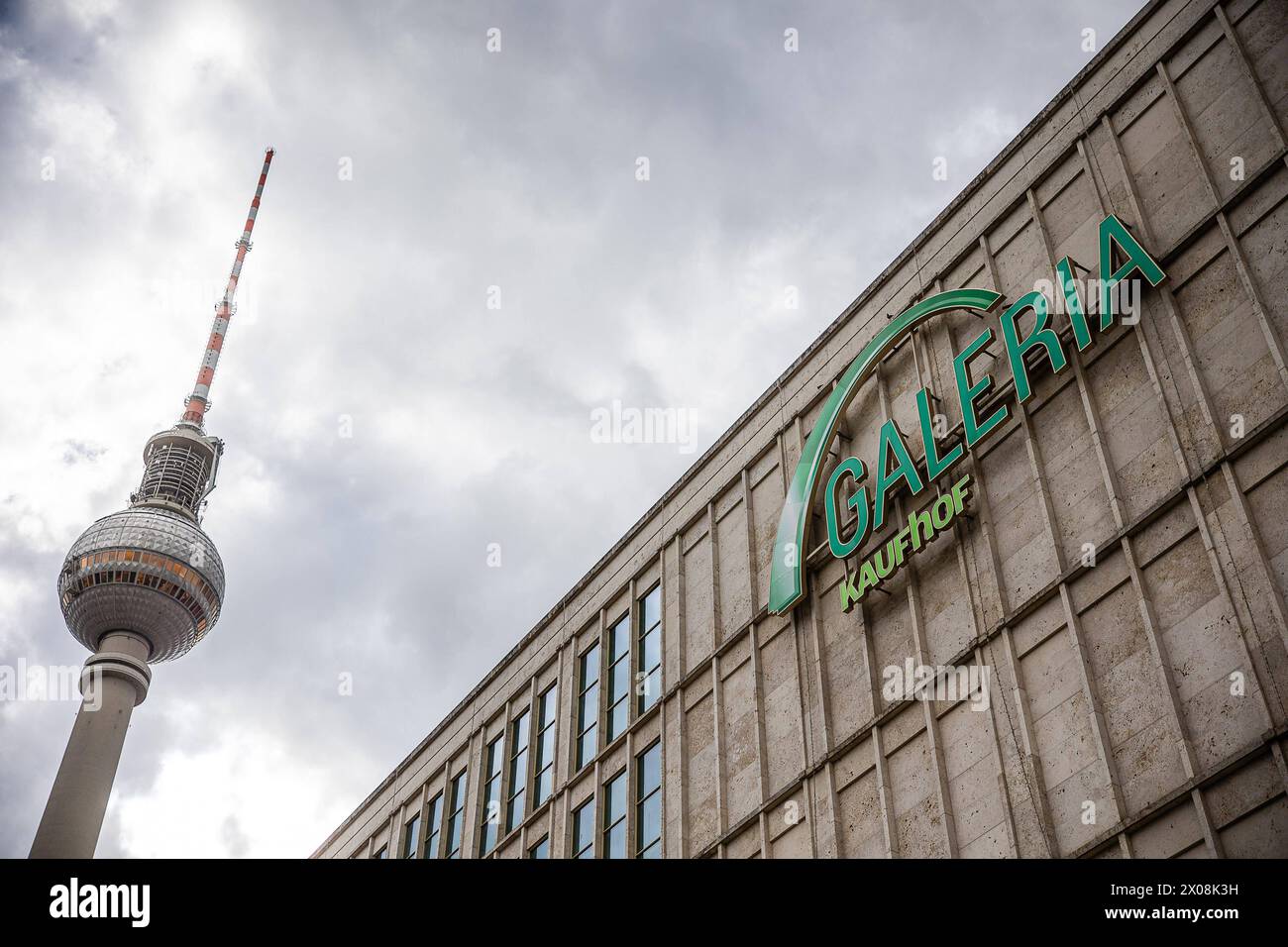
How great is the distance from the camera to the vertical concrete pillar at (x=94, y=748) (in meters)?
84.8

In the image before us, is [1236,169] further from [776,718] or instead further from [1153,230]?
[776,718]

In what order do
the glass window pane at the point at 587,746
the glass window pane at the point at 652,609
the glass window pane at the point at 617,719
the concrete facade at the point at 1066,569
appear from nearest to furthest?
the concrete facade at the point at 1066,569
the glass window pane at the point at 617,719
the glass window pane at the point at 652,609
the glass window pane at the point at 587,746

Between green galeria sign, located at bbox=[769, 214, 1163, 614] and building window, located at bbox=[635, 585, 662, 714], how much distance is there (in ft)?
18.7

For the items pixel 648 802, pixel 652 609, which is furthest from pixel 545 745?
pixel 648 802

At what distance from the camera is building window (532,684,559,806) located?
39.5 metres

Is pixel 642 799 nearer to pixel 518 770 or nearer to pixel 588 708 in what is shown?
pixel 588 708

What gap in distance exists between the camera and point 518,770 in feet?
137

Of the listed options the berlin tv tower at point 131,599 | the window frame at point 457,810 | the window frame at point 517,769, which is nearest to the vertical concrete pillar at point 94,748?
the berlin tv tower at point 131,599

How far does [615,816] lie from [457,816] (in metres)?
11.1

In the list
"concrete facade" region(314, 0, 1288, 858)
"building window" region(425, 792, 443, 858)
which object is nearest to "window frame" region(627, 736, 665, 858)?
"concrete facade" region(314, 0, 1288, 858)

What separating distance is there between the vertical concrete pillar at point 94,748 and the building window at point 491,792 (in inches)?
1920

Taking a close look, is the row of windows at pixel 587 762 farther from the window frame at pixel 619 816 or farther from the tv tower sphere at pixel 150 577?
the tv tower sphere at pixel 150 577
